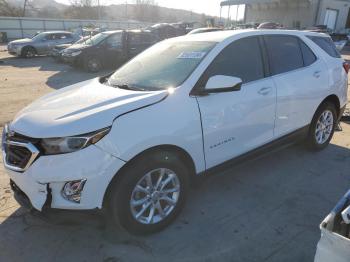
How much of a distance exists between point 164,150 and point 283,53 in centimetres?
216

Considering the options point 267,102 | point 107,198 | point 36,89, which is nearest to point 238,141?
point 267,102

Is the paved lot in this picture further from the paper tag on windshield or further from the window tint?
the window tint

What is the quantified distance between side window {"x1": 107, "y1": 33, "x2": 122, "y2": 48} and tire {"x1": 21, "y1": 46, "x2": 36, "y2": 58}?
745 cm

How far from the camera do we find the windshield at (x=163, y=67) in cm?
330

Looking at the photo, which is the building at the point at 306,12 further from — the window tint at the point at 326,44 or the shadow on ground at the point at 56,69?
the window tint at the point at 326,44

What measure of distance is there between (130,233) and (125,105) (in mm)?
1124

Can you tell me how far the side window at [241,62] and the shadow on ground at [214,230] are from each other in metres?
1.14

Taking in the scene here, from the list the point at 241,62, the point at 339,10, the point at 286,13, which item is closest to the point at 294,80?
the point at 241,62

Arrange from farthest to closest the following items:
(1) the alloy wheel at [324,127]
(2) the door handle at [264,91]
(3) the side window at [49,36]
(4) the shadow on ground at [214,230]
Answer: (3) the side window at [49,36]
(1) the alloy wheel at [324,127]
(2) the door handle at [264,91]
(4) the shadow on ground at [214,230]

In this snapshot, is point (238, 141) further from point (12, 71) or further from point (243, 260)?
point (12, 71)

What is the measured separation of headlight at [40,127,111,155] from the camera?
2.55m

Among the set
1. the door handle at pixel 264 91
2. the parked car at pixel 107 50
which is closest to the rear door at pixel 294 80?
the door handle at pixel 264 91

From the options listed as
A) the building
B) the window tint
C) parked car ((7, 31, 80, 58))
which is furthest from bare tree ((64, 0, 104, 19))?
the window tint

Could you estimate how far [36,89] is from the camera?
1021cm
